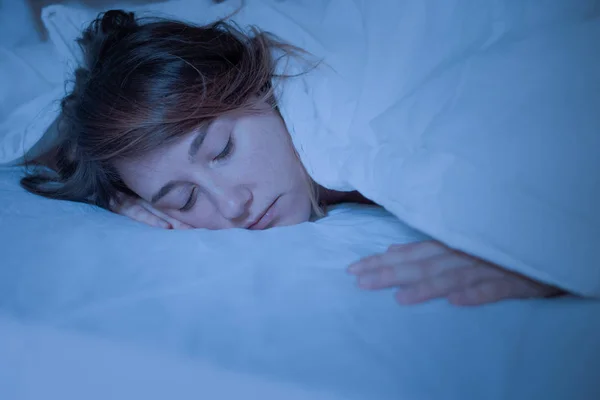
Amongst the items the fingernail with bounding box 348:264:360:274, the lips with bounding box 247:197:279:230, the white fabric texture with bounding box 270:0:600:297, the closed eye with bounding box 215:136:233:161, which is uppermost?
the white fabric texture with bounding box 270:0:600:297

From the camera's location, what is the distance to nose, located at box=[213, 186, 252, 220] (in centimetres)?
77

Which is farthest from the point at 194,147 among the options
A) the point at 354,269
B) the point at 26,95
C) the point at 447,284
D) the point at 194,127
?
the point at 26,95

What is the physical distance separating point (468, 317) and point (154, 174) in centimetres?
58

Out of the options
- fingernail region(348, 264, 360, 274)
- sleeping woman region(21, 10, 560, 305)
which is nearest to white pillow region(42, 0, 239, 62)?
sleeping woman region(21, 10, 560, 305)

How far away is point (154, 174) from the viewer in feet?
2.60

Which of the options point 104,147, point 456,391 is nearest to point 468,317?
point 456,391

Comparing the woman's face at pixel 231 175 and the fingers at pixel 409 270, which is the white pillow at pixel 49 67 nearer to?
the woman's face at pixel 231 175

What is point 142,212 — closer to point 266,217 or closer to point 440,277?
point 266,217

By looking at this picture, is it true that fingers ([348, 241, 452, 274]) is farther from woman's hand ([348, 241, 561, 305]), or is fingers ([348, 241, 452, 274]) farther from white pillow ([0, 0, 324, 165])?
white pillow ([0, 0, 324, 165])

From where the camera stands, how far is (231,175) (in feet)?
2.53

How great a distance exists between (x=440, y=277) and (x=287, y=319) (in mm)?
192

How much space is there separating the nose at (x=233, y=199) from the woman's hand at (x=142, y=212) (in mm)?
149

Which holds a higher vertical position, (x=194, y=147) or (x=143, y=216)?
(x=194, y=147)

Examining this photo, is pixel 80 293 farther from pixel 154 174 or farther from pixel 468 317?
pixel 468 317
